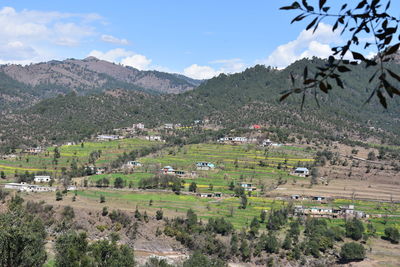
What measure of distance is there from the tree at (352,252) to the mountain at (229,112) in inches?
2096

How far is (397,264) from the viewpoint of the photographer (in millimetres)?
39656

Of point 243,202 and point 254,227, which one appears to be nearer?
point 254,227

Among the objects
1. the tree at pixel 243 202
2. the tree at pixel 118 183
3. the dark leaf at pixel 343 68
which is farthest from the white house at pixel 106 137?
the dark leaf at pixel 343 68

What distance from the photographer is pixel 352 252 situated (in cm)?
4050

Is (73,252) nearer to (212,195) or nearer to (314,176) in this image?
(212,195)

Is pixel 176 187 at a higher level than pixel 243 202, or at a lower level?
higher

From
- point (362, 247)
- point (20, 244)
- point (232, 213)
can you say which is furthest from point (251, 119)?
point (20, 244)

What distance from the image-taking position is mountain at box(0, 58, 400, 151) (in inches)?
4210

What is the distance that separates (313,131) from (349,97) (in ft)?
Answer: 193

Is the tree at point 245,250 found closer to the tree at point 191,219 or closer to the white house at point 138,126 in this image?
the tree at point 191,219

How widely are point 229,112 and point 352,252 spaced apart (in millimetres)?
86990

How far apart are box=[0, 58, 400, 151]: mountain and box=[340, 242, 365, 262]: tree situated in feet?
175

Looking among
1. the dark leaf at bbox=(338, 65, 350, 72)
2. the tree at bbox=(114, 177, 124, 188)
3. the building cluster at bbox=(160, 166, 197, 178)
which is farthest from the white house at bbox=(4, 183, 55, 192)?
the dark leaf at bbox=(338, 65, 350, 72)

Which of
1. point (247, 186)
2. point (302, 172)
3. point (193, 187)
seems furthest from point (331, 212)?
point (193, 187)
